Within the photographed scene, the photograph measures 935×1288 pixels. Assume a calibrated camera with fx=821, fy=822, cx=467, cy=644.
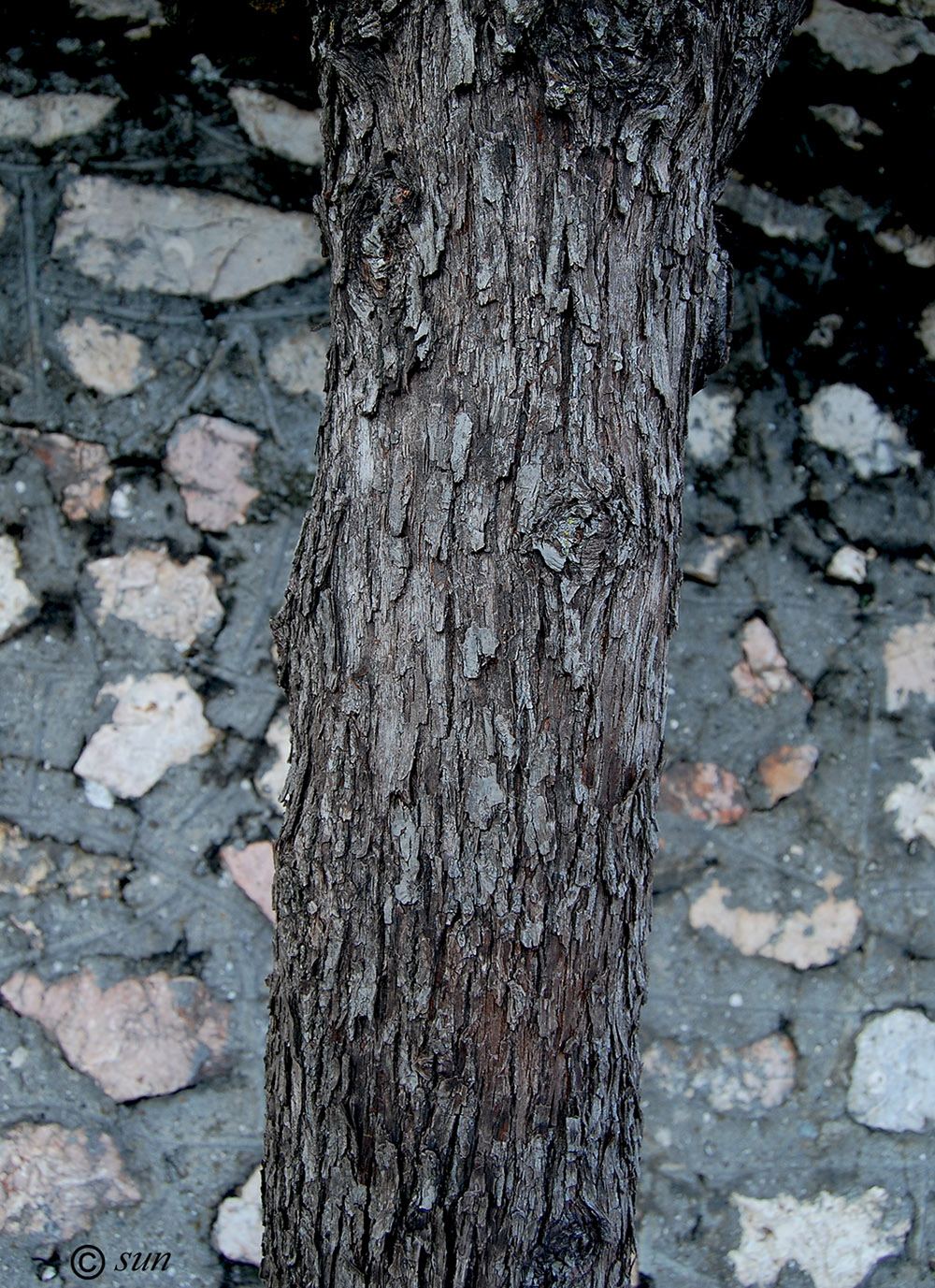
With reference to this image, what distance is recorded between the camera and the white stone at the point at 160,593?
1178mm

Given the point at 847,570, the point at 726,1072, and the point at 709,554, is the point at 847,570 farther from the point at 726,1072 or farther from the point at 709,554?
the point at 726,1072

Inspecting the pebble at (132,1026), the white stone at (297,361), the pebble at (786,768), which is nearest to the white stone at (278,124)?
the white stone at (297,361)

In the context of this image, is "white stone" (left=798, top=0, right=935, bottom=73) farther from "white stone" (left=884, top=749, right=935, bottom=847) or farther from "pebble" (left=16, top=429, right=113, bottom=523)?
"pebble" (left=16, top=429, right=113, bottom=523)

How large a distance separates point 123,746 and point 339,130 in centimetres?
85

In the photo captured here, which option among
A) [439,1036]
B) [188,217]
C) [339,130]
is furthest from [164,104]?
[439,1036]

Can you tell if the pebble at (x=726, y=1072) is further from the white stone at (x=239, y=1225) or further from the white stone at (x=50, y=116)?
the white stone at (x=50, y=116)

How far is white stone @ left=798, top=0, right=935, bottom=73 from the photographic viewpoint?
1131mm

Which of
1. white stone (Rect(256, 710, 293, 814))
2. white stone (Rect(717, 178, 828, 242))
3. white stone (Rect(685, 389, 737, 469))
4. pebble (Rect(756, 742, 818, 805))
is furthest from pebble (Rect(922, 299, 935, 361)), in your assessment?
Answer: white stone (Rect(256, 710, 293, 814))

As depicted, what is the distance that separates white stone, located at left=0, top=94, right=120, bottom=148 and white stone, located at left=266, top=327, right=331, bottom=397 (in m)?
0.39

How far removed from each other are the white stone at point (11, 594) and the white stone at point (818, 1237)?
1.32 meters

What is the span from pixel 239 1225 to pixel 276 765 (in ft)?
2.13

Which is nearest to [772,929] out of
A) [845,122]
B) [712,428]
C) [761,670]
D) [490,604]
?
[761,670]

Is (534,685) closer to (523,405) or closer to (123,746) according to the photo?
(523,405)

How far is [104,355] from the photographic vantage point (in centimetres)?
117
